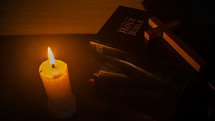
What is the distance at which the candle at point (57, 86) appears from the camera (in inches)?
19.8

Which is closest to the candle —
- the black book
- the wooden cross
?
the black book

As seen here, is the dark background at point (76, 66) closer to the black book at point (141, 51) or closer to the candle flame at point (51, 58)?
the black book at point (141, 51)

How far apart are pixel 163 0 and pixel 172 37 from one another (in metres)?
0.53

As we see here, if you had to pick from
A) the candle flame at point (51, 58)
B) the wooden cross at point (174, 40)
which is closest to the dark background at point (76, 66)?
the wooden cross at point (174, 40)

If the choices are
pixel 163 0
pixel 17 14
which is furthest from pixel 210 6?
pixel 17 14

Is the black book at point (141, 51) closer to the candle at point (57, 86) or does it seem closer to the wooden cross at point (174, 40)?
the wooden cross at point (174, 40)

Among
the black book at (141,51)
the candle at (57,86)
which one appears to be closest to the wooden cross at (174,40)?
the black book at (141,51)

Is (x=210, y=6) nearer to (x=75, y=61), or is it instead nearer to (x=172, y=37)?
(x=172, y=37)

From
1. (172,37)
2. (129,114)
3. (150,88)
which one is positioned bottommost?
(129,114)

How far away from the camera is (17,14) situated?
3.30ft

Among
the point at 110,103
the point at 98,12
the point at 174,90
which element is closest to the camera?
the point at 174,90

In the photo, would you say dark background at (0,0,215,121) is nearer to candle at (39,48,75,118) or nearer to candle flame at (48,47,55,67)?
candle at (39,48,75,118)

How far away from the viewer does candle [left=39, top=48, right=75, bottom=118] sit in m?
0.50

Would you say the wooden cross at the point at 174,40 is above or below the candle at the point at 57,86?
above
